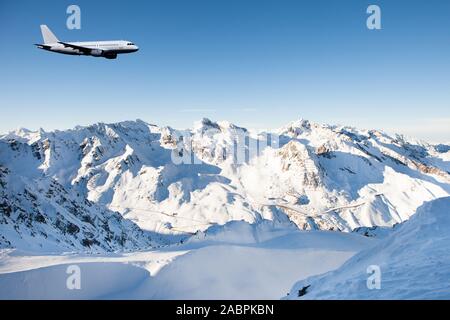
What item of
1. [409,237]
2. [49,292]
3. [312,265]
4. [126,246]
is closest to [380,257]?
[409,237]

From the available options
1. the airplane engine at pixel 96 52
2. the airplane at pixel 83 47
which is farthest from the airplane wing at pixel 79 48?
the airplane engine at pixel 96 52

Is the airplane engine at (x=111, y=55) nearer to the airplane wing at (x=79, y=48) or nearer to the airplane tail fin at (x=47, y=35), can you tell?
the airplane wing at (x=79, y=48)

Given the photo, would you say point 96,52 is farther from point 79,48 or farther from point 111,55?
point 79,48

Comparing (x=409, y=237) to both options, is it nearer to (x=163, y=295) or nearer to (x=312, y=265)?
(x=312, y=265)

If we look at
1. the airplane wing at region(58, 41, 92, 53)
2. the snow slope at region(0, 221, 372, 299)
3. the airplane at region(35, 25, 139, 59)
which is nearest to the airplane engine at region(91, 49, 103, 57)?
the airplane at region(35, 25, 139, 59)

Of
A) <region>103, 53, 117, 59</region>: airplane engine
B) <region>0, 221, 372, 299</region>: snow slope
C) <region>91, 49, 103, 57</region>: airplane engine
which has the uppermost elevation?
<region>91, 49, 103, 57</region>: airplane engine

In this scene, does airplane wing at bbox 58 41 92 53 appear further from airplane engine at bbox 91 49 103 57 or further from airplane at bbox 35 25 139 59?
airplane engine at bbox 91 49 103 57
